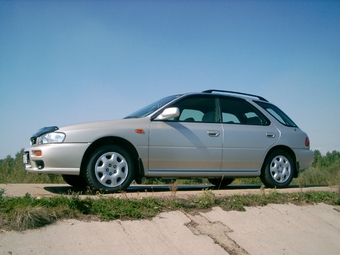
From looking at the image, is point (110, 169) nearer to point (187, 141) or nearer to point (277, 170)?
point (187, 141)

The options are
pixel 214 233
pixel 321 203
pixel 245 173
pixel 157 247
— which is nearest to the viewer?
pixel 157 247

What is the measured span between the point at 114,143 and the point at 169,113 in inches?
40.7

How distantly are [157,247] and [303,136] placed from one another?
5.03 m

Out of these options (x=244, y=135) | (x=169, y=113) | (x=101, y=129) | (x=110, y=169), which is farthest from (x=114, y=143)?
(x=244, y=135)

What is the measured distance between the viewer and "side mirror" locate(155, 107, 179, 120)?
6117 mm

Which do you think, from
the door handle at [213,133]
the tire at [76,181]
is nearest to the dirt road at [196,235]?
the door handle at [213,133]

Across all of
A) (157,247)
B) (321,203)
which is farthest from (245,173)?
(157,247)

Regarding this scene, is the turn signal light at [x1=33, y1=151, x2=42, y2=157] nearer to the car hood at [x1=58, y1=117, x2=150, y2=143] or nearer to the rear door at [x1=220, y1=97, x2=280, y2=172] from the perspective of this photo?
the car hood at [x1=58, y1=117, x2=150, y2=143]

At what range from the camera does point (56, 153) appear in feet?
18.7

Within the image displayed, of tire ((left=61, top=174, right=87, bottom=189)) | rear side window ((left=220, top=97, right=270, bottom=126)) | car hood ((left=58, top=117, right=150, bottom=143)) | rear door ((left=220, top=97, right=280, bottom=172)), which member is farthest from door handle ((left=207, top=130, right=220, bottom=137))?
tire ((left=61, top=174, right=87, bottom=189))

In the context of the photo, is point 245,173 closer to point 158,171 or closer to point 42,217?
point 158,171

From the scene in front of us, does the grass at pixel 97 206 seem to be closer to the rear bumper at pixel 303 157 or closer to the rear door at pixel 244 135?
the rear door at pixel 244 135

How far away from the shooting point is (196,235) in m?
4.38

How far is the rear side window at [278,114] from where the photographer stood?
308 inches
